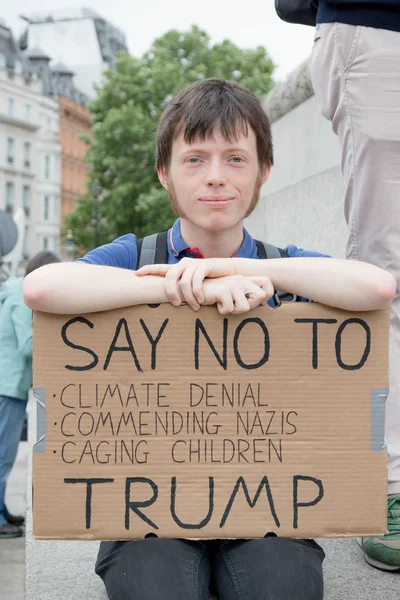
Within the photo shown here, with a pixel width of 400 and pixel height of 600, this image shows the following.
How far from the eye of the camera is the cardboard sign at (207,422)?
181 centimetres

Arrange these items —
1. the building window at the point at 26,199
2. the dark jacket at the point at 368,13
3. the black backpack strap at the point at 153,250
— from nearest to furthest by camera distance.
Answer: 1. the black backpack strap at the point at 153,250
2. the dark jacket at the point at 368,13
3. the building window at the point at 26,199

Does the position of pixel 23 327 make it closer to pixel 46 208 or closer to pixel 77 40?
pixel 46 208

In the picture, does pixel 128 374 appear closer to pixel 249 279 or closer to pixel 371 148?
pixel 249 279

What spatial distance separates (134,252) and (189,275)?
1.38 ft

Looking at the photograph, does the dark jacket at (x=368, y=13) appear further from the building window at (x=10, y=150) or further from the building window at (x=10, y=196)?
the building window at (x=10, y=150)

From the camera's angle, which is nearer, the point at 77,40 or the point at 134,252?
the point at 134,252

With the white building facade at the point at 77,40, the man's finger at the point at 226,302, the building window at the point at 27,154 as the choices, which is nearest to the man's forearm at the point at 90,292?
the man's finger at the point at 226,302

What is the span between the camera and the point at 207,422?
1.82 metres

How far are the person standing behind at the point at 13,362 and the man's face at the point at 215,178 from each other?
3289mm

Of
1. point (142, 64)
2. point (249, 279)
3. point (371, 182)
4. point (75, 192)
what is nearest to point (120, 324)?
point (249, 279)

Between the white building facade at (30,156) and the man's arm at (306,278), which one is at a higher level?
the white building facade at (30,156)

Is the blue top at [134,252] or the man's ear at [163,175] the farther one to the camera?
the man's ear at [163,175]

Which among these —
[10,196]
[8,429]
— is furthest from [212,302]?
[10,196]

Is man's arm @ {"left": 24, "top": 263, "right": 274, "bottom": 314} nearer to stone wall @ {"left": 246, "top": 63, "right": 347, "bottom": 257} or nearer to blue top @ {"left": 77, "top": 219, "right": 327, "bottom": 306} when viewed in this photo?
blue top @ {"left": 77, "top": 219, "right": 327, "bottom": 306}
